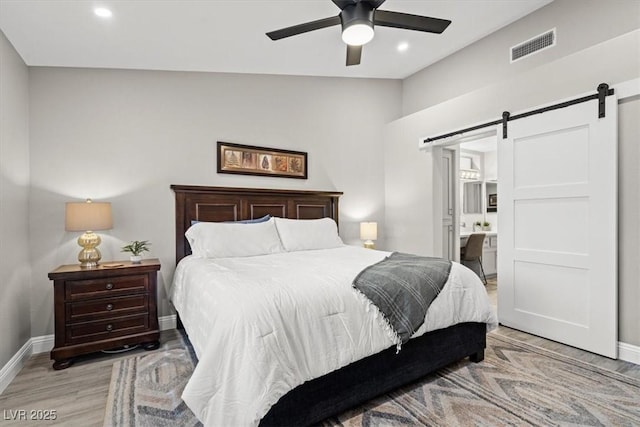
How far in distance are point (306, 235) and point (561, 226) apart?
8.00ft

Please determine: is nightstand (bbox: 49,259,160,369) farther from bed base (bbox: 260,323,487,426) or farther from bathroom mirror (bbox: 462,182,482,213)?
bathroom mirror (bbox: 462,182,482,213)

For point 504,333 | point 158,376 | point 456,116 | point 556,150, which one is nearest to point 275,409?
point 158,376

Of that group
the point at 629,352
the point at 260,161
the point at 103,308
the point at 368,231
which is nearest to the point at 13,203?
the point at 103,308

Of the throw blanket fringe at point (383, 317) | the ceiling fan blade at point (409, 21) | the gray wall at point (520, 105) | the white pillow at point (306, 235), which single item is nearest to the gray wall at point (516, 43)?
the gray wall at point (520, 105)

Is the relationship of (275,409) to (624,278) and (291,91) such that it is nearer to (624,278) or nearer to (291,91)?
(624,278)

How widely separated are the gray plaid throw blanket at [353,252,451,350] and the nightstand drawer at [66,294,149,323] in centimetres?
200

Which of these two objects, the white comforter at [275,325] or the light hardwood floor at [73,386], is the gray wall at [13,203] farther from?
the white comforter at [275,325]

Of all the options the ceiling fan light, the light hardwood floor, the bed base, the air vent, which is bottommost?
the light hardwood floor

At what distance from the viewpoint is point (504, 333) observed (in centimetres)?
318

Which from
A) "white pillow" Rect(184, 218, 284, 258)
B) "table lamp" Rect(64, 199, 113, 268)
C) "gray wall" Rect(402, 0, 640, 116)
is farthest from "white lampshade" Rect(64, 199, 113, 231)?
"gray wall" Rect(402, 0, 640, 116)

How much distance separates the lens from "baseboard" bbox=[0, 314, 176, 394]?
2.29m

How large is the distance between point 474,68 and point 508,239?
2170 millimetres

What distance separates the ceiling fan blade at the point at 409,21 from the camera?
A: 2241mm

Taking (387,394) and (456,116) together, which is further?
(456,116)
